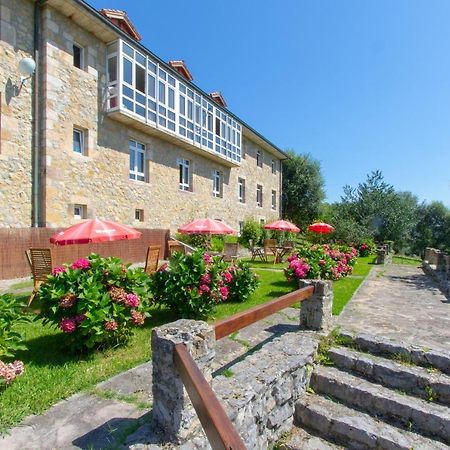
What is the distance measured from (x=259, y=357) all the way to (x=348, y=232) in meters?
21.3

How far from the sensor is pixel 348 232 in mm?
23188

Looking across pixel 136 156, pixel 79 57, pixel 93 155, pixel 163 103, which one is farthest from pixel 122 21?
pixel 93 155

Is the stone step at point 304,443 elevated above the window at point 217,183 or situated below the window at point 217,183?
below

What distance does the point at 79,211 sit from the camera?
1309cm

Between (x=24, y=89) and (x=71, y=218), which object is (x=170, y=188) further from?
(x=24, y=89)

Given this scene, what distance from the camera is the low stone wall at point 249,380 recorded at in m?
2.33

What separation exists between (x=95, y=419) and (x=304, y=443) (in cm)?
218

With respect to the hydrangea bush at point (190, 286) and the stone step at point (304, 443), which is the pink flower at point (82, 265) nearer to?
the hydrangea bush at point (190, 286)

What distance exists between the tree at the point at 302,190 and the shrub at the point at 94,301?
31.7 m

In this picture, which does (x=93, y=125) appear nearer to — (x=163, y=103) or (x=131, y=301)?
(x=163, y=103)

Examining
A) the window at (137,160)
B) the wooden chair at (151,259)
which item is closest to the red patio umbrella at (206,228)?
the wooden chair at (151,259)

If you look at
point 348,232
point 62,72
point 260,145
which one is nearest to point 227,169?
point 260,145

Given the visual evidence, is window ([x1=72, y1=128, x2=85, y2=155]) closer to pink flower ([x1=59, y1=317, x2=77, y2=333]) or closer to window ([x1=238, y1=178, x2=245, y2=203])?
pink flower ([x1=59, y1=317, x2=77, y2=333])

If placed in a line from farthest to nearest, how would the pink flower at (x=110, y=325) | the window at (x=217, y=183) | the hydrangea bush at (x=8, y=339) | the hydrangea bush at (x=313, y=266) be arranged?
the window at (x=217, y=183)
the hydrangea bush at (x=313, y=266)
the pink flower at (x=110, y=325)
the hydrangea bush at (x=8, y=339)
